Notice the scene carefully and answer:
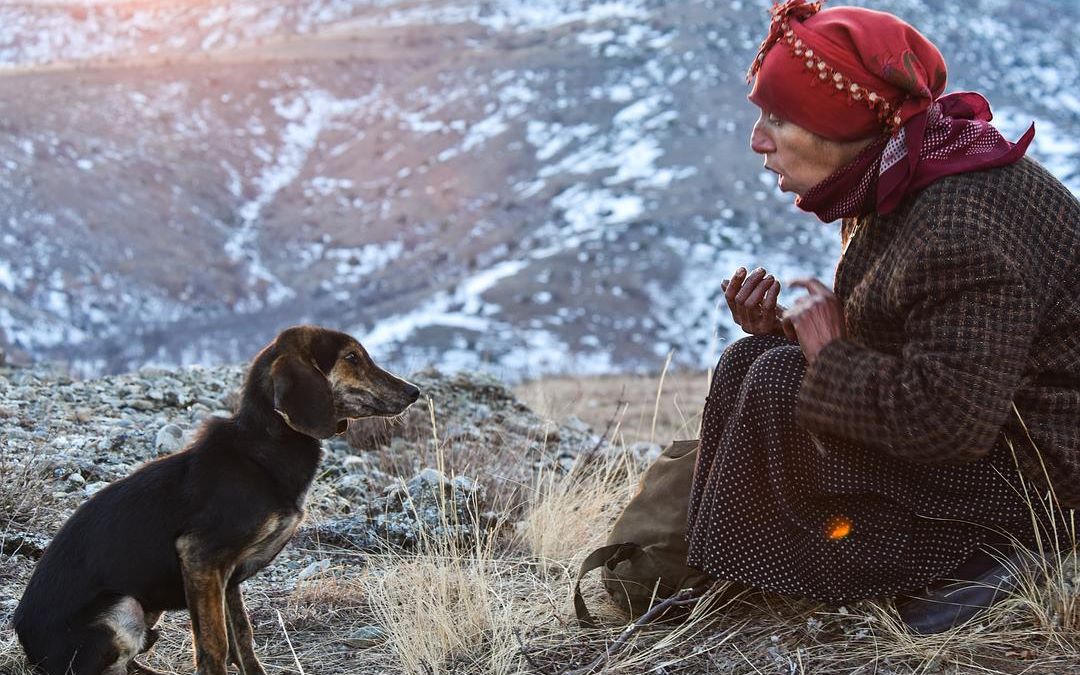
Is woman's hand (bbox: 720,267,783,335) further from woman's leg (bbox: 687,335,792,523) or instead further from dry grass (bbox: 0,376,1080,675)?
dry grass (bbox: 0,376,1080,675)

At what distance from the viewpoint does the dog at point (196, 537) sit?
10.0ft

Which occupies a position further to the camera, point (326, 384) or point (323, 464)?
point (323, 464)

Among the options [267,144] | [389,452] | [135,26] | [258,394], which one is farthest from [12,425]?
[135,26]

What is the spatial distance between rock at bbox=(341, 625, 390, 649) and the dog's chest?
514 millimetres

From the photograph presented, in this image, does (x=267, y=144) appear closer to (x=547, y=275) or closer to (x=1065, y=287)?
(x=547, y=275)

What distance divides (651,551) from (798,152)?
134 centimetres

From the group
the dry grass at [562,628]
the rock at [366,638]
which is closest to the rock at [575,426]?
the dry grass at [562,628]

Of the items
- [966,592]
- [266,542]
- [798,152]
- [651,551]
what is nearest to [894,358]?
[798,152]

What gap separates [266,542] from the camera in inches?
129

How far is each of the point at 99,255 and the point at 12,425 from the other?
1638 cm

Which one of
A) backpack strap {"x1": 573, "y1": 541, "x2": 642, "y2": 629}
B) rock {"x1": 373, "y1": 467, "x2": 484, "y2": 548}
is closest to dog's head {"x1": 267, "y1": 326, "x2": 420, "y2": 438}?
backpack strap {"x1": 573, "y1": 541, "x2": 642, "y2": 629}

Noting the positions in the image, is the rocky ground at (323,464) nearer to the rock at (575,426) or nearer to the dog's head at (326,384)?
the rock at (575,426)

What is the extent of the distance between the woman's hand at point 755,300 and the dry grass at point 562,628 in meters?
0.86

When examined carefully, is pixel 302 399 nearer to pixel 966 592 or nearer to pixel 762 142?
pixel 762 142
